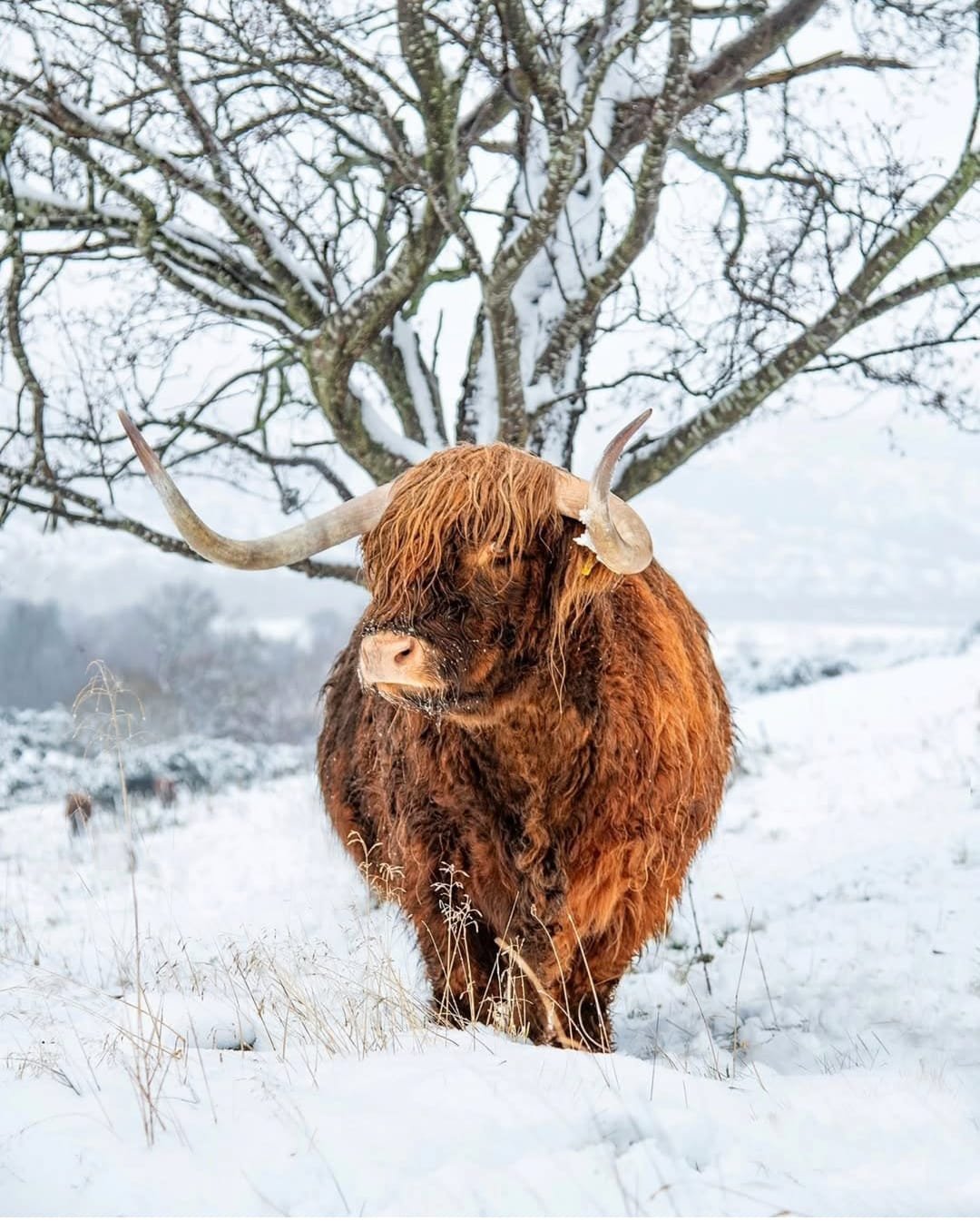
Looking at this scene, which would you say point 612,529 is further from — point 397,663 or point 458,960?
point 458,960

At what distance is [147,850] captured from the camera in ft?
31.1

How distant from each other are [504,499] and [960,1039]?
2633 mm

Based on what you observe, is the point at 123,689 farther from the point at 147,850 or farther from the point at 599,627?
the point at 147,850

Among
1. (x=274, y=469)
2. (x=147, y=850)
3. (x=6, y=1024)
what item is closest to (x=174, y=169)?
(x=274, y=469)

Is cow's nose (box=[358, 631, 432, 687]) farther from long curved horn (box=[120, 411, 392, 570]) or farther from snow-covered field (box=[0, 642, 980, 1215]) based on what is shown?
snow-covered field (box=[0, 642, 980, 1215])

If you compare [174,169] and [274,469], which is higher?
[174,169]

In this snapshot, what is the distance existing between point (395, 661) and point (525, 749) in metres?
0.66

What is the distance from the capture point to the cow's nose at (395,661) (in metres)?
2.81

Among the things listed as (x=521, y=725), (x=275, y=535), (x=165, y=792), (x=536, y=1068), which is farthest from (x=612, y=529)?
(x=165, y=792)

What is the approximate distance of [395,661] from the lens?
281 centimetres

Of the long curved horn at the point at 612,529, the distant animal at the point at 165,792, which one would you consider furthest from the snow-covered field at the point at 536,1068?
the distant animal at the point at 165,792

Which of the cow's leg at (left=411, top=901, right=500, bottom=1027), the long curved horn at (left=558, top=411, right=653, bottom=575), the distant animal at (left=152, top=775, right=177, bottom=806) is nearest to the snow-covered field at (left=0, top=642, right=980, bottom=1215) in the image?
the cow's leg at (left=411, top=901, right=500, bottom=1027)

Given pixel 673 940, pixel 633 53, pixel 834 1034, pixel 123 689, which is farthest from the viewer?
pixel 633 53

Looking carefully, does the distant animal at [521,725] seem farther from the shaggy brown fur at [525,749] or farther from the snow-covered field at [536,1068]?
the snow-covered field at [536,1068]
